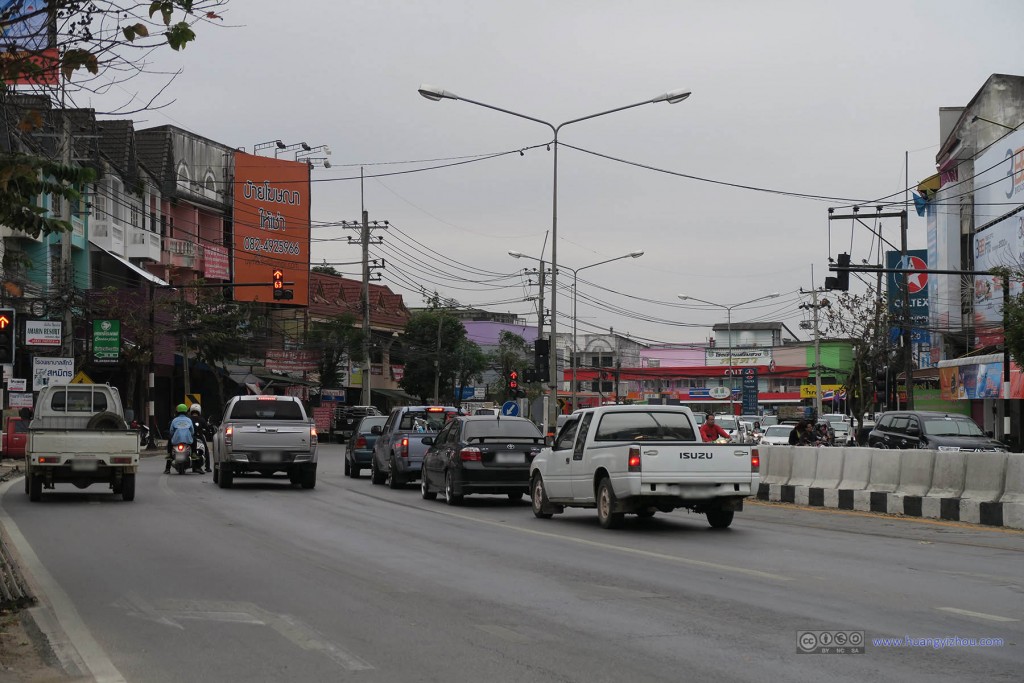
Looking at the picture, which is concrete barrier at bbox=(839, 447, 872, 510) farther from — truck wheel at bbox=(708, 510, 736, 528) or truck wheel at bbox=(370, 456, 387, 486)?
truck wheel at bbox=(370, 456, 387, 486)

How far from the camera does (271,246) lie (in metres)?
74.7

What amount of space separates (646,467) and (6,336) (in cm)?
1434

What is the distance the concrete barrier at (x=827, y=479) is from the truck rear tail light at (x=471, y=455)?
6.55 m

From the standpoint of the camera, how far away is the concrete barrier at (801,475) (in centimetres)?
2351

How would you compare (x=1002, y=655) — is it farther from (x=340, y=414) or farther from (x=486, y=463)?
(x=340, y=414)

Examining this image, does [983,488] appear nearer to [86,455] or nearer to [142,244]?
[86,455]

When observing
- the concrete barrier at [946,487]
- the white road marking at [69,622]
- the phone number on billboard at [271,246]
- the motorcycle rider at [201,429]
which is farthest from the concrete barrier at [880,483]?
the phone number on billboard at [271,246]

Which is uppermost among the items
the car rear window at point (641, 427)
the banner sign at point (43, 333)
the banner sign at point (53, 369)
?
the banner sign at point (43, 333)

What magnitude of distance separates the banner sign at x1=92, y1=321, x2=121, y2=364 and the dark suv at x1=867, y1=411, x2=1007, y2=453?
27.4 m

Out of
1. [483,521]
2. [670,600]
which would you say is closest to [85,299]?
[483,521]

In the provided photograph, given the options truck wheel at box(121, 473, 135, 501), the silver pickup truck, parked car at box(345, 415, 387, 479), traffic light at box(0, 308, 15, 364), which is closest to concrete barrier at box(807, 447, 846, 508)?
the silver pickup truck

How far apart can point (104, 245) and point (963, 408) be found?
1569 inches

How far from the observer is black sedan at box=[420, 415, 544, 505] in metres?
21.7

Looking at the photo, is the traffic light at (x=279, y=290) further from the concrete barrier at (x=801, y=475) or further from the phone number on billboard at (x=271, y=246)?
the phone number on billboard at (x=271, y=246)
